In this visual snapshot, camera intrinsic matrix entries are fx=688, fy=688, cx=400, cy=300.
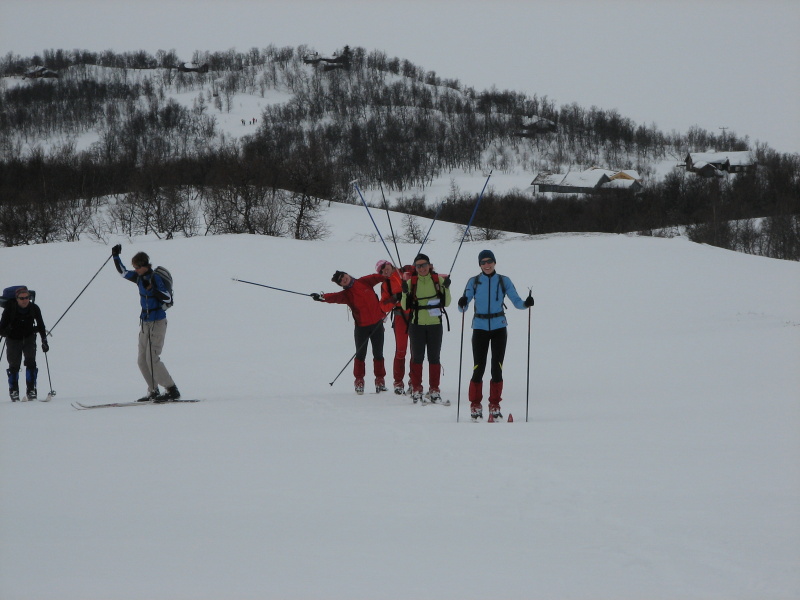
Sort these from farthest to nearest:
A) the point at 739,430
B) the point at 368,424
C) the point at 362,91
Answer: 1. the point at 362,91
2. the point at 368,424
3. the point at 739,430

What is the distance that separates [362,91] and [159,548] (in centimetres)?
14060

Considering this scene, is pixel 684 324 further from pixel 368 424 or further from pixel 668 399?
pixel 368 424

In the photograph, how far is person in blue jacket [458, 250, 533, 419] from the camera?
7379 mm

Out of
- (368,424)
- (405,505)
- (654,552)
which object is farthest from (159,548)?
(368,424)

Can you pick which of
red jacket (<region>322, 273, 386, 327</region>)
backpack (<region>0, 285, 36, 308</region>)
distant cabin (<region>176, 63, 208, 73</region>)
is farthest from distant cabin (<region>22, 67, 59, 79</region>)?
red jacket (<region>322, 273, 386, 327</region>)

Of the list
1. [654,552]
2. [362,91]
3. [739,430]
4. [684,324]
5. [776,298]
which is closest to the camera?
[654,552]

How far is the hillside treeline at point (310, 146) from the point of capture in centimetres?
4372

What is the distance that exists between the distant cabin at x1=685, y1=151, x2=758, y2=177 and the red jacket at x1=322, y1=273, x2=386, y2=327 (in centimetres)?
9673

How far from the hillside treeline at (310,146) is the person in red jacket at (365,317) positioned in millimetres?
25591

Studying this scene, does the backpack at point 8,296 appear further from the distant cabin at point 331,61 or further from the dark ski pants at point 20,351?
the distant cabin at point 331,61

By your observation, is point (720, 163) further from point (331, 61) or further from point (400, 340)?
point (400, 340)

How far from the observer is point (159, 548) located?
12.0 feet

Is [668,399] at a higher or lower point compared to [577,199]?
lower

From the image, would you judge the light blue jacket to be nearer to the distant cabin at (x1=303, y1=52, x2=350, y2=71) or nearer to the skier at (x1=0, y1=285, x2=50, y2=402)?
the skier at (x1=0, y1=285, x2=50, y2=402)
